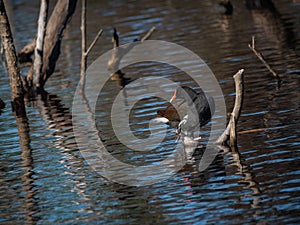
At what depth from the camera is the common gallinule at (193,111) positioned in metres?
13.2

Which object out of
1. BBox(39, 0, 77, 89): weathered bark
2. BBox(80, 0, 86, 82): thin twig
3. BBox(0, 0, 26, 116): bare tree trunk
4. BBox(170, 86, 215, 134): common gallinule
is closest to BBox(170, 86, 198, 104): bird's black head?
BBox(170, 86, 215, 134): common gallinule

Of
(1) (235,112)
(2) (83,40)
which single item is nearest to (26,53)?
(2) (83,40)

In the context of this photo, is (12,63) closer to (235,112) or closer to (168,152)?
(168,152)

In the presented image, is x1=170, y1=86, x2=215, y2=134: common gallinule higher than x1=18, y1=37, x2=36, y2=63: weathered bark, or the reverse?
x1=170, y1=86, x2=215, y2=134: common gallinule

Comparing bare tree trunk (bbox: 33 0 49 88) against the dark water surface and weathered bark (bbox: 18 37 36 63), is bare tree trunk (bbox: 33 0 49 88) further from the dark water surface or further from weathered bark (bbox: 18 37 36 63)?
weathered bark (bbox: 18 37 36 63)

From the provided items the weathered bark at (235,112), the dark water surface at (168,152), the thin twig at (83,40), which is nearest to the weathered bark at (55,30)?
the thin twig at (83,40)

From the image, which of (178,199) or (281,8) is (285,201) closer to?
(178,199)

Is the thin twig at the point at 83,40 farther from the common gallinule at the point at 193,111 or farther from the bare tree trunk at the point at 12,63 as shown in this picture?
the common gallinule at the point at 193,111

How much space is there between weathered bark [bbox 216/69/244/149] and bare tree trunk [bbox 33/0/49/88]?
7976mm

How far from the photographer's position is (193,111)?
1319 centimetres

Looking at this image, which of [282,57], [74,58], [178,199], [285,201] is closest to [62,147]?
[178,199]

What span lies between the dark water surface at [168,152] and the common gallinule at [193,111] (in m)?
0.51

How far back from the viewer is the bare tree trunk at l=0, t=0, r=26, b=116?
1730 centimetres

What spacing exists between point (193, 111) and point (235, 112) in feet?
3.93
